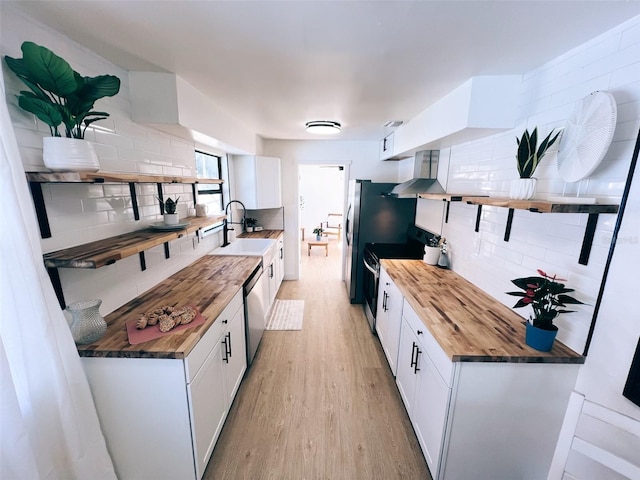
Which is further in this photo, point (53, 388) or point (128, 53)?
point (128, 53)

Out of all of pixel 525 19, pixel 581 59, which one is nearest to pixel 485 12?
pixel 525 19

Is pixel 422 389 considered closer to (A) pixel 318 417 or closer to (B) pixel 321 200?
(A) pixel 318 417

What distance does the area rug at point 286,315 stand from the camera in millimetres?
3080

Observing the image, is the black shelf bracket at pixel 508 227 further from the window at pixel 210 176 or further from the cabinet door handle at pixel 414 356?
the window at pixel 210 176

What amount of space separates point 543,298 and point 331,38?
162cm

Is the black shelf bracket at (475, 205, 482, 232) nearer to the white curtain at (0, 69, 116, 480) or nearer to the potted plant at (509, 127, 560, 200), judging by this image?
the potted plant at (509, 127, 560, 200)

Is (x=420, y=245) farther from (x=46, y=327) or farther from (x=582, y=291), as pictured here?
(x=46, y=327)

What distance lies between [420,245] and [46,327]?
3089 millimetres

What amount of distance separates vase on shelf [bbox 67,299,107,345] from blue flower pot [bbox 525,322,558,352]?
2138mm

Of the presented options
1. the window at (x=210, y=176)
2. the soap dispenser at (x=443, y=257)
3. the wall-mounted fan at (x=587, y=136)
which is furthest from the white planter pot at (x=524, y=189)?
the window at (x=210, y=176)

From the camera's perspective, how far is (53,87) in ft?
3.34

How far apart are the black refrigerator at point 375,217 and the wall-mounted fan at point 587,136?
209 centimetres

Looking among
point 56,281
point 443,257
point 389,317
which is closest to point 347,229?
point 443,257

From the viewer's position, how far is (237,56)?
141 centimetres
